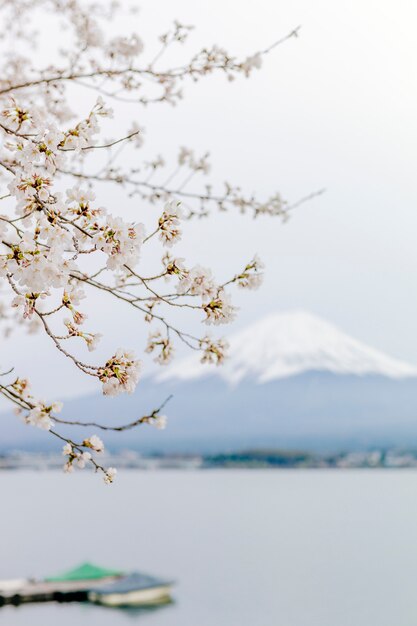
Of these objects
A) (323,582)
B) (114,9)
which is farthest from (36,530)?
(114,9)

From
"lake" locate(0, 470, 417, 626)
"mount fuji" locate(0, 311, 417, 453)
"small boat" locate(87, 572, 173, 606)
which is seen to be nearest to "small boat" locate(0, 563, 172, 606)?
"small boat" locate(87, 572, 173, 606)

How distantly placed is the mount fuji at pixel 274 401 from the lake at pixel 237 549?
7.78 metres

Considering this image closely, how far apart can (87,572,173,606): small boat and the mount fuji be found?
82.0 meters

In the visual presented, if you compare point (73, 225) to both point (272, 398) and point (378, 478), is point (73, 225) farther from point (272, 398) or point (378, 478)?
point (378, 478)

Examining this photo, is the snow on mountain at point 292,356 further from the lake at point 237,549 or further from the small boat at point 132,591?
the small boat at point 132,591

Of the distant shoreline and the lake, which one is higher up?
the distant shoreline

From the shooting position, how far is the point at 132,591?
33375mm

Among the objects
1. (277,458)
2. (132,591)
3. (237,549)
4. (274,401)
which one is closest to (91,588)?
(132,591)

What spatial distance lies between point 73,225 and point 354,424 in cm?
13688

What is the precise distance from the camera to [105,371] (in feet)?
5.56

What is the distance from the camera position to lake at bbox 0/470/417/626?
39.0 metres

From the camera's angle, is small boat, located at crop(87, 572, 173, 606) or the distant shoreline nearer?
small boat, located at crop(87, 572, 173, 606)

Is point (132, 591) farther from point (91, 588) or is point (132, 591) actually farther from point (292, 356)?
point (292, 356)

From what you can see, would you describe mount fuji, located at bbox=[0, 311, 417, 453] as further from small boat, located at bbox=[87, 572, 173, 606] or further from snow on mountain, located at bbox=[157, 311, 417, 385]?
small boat, located at bbox=[87, 572, 173, 606]
